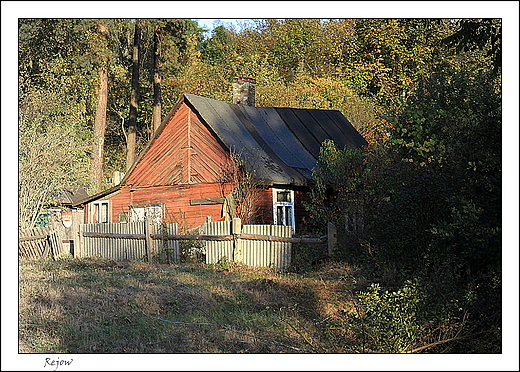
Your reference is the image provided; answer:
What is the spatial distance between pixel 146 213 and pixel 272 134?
610cm

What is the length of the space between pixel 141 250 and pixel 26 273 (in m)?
3.79

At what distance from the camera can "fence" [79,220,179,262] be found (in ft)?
58.8

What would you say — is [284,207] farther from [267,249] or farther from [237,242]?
[267,249]

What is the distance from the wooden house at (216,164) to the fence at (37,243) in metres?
3.82

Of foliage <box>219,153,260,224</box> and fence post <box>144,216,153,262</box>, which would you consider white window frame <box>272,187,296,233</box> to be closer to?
foliage <box>219,153,260,224</box>

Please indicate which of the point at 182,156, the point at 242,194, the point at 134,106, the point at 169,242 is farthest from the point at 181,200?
the point at 134,106

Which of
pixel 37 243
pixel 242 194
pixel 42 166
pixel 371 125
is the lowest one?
pixel 37 243

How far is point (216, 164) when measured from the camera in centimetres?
2188

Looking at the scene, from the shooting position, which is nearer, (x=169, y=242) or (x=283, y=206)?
(x=169, y=242)

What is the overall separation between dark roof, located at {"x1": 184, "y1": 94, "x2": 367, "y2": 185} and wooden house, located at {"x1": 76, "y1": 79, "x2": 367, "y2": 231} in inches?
1.8

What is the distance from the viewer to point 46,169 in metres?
26.9

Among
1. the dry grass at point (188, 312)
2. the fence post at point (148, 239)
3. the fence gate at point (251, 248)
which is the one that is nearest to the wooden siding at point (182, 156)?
the fence post at point (148, 239)

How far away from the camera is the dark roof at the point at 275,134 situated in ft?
69.3

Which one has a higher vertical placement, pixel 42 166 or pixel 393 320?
pixel 42 166
